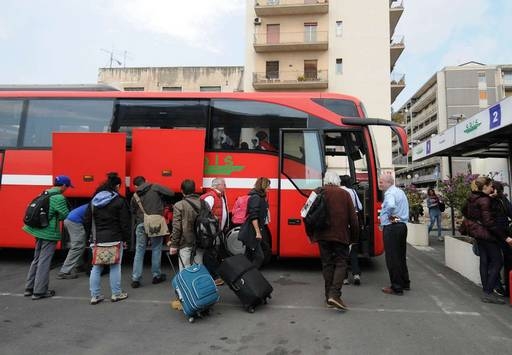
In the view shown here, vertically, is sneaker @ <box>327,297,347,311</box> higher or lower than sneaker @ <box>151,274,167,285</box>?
higher

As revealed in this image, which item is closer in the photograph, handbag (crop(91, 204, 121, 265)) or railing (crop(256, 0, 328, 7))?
handbag (crop(91, 204, 121, 265))

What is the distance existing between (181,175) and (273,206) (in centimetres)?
184

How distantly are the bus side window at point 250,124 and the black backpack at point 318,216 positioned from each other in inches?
97.4

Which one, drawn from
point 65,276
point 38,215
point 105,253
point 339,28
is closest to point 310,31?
point 339,28

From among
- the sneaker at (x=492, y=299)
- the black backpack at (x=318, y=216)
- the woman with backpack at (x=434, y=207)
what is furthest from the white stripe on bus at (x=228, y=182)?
the woman with backpack at (x=434, y=207)

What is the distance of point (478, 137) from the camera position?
787 cm

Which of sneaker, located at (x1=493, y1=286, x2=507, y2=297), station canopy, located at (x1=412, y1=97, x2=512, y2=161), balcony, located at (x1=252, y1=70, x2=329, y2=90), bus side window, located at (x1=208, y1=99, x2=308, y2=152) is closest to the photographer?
sneaker, located at (x1=493, y1=286, x2=507, y2=297)

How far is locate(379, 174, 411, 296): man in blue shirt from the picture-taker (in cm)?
565

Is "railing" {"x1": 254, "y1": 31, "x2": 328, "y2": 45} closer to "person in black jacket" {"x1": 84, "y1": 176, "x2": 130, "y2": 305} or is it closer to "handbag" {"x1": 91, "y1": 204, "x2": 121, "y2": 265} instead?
"person in black jacket" {"x1": 84, "y1": 176, "x2": 130, "y2": 305}

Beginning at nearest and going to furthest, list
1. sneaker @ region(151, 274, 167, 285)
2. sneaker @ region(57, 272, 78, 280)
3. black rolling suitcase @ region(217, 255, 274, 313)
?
1. black rolling suitcase @ region(217, 255, 274, 313)
2. sneaker @ region(151, 274, 167, 285)
3. sneaker @ region(57, 272, 78, 280)

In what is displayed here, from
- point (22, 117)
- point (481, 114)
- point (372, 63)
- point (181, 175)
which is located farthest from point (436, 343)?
point (372, 63)

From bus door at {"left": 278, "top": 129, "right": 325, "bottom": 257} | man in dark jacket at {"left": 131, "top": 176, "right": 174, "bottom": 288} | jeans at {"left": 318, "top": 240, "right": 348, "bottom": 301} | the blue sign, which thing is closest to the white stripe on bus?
bus door at {"left": 278, "top": 129, "right": 325, "bottom": 257}

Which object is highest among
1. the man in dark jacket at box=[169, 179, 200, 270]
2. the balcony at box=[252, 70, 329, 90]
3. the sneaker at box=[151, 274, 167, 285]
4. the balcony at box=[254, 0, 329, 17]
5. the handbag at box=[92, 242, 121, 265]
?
the balcony at box=[254, 0, 329, 17]

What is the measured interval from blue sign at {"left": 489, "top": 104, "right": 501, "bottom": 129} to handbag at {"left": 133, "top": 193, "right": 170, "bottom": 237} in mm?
6373
